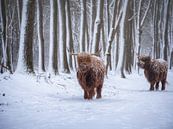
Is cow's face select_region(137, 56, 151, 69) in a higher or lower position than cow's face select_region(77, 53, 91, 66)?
lower

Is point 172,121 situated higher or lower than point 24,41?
lower

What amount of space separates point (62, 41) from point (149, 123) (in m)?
12.5

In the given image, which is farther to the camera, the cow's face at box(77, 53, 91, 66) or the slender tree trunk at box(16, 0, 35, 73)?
the slender tree trunk at box(16, 0, 35, 73)

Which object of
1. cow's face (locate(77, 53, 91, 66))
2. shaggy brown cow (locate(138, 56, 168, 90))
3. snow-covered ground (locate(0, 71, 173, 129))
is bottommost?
shaggy brown cow (locate(138, 56, 168, 90))

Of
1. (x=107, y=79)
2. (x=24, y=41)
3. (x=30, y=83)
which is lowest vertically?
(x=107, y=79)

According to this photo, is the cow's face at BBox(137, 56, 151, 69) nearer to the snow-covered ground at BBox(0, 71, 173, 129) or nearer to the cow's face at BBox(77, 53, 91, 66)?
the cow's face at BBox(77, 53, 91, 66)

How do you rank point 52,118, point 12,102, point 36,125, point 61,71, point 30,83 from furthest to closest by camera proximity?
point 61,71 < point 30,83 < point 12,102 < point 52,118 < point 36,125

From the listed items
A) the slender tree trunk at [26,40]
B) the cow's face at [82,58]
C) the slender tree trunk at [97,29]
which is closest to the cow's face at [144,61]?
the slender tree trunk at [97,29]

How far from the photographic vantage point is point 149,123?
6008 millimetres

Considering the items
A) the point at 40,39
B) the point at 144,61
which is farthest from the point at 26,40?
the point at 40,39

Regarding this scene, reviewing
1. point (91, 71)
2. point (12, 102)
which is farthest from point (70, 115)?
point (91, 71)

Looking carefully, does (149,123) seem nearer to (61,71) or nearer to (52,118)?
(52,118)

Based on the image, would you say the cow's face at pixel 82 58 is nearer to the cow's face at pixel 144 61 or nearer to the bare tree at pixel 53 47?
the cow's face at pixel 144 61

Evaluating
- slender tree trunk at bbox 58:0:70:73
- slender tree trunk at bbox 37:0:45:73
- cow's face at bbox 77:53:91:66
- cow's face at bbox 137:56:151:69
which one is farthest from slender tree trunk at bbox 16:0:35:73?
slender tree trunk at bbox 37:0:45:73
